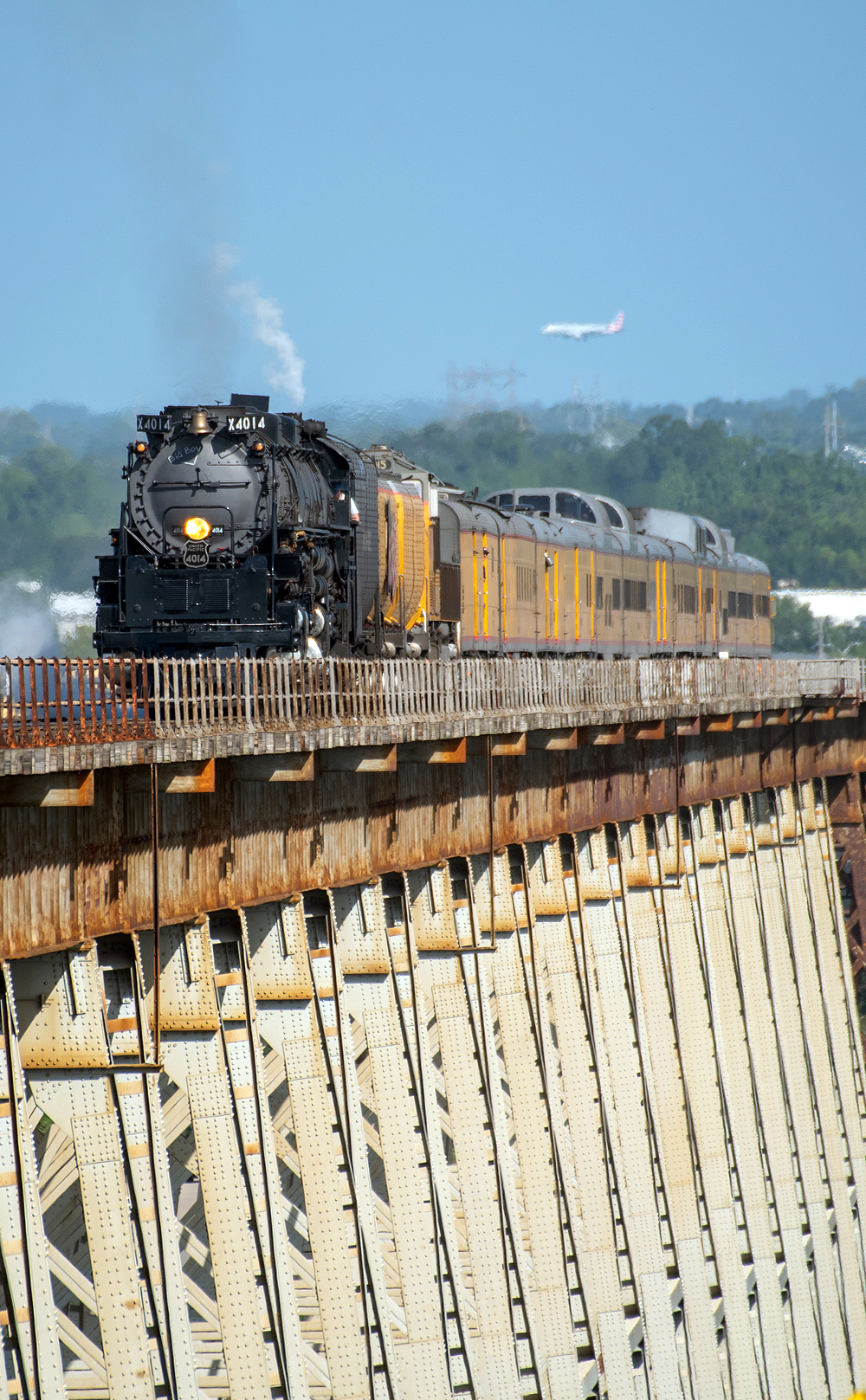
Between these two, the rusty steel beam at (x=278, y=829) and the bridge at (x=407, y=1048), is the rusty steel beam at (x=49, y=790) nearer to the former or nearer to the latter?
the bridge at (x=407, y=1048)

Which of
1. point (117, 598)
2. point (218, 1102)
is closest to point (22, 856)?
point (218, 1102)

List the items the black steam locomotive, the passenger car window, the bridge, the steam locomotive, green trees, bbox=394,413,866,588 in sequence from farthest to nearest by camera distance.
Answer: green trees, bbox=394,413,866,588 < the passenger car window < the steam locomotive < the black steam locomotive < the bridge

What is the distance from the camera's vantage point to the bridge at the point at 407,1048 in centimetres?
1362

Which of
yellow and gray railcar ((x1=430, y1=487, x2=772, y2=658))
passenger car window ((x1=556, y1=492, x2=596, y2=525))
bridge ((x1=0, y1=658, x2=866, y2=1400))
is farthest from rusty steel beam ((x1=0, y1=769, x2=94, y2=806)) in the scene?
passenger car window ((x1=556, y1=492, x2=596, y2=525))

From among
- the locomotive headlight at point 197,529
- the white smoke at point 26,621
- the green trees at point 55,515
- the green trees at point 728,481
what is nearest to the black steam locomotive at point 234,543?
the locomotive headlight at point 197,529

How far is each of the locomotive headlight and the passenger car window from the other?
23.8 meters

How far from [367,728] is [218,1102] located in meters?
4.01

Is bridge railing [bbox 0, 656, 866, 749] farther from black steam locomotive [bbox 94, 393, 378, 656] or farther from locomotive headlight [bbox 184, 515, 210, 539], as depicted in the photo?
locomotive headlight [bbox 184, 515, 210, 539]

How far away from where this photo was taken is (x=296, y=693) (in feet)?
56.9

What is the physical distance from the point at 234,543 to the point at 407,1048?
652 cm

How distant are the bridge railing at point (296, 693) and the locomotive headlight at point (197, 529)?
2505mm

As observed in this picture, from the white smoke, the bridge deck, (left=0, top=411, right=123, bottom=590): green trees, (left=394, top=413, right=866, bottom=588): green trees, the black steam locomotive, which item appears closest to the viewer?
the bridge deck

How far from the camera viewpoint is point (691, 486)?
150 meters

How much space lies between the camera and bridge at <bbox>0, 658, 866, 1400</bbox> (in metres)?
13.6
